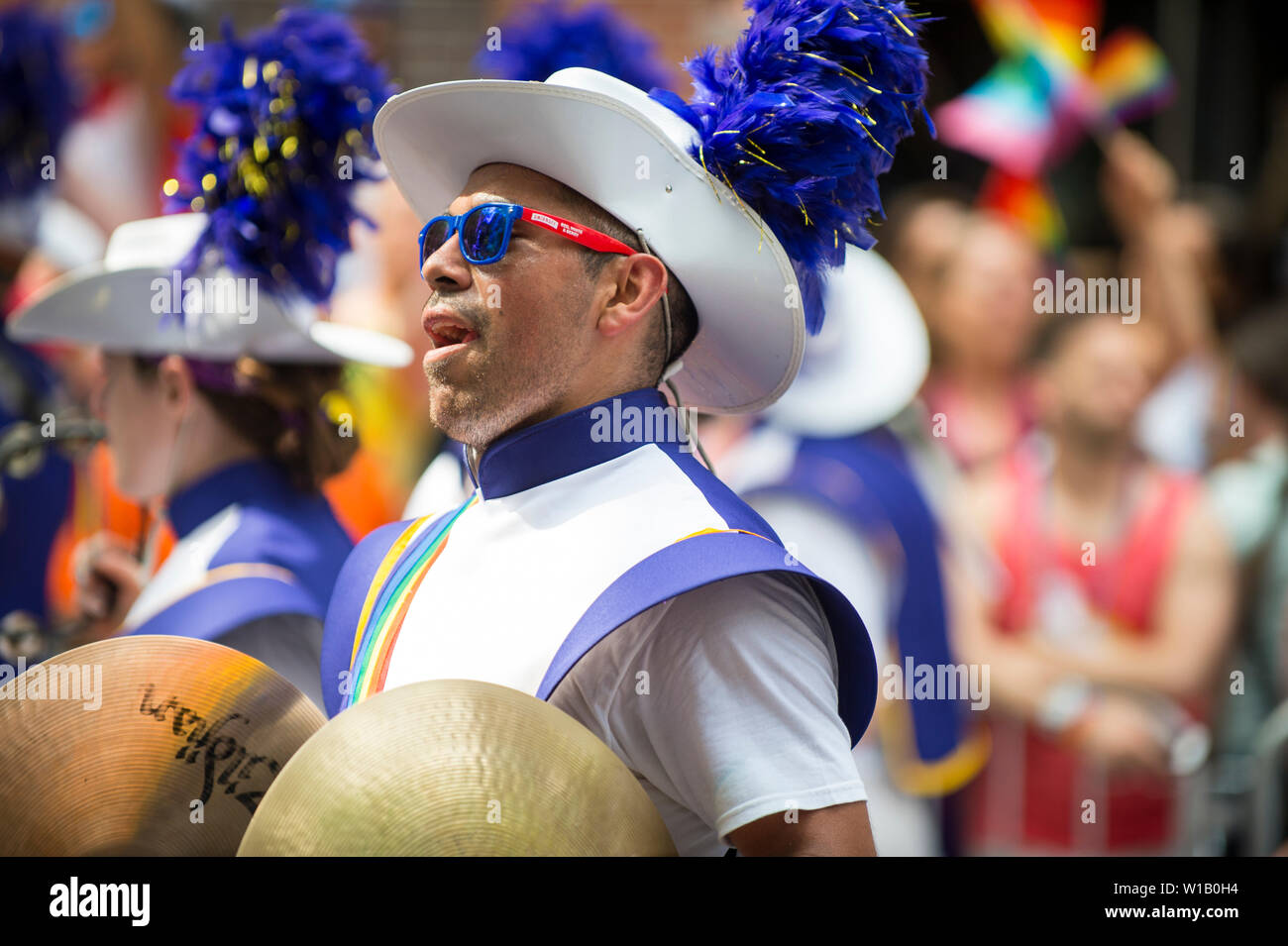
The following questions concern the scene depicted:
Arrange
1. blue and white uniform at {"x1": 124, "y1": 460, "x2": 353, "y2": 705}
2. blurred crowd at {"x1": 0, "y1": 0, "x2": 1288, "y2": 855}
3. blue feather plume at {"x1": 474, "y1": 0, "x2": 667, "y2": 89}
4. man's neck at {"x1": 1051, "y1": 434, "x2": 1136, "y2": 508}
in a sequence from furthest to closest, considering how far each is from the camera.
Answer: man's neck at {"x1": 1051, "y1": 434, "x2": 1136, "y2": 508}, blurred crowd at {"x1": 0, "y1": 0, "x2": 1288, "y2": 855}, blue feather plume at {"x1": 474, "y1": 0, "x2": 667, "y2": 89}, blue and white uniform at {"x1": 124, "y1": 460, "x2": 353, "y2": 705}

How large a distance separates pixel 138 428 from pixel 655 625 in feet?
7.64

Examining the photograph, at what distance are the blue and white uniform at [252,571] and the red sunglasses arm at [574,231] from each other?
49.5 inches

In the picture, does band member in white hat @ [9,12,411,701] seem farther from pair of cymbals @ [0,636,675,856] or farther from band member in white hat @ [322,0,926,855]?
pair of cymbals @ [0,636,675,856]

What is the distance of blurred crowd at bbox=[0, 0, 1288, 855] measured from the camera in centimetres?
548

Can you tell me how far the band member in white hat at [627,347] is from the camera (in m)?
2.06

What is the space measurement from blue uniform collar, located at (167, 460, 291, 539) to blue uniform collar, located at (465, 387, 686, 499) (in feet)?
4.91

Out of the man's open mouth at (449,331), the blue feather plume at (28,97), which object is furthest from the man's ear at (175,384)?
the blue feather plume at (28,97)

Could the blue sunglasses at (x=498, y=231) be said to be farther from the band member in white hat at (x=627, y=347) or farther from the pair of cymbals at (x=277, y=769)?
the pair of cymbals at (x=277, y=769)

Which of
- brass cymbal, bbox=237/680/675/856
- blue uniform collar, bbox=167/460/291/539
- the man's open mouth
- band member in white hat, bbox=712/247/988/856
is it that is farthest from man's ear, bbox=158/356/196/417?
brass cymbal, bbox=237/680/675/856

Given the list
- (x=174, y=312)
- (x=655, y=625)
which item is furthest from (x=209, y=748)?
(x=174, y=312)

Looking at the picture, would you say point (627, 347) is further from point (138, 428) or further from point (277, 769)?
point (138, 428)

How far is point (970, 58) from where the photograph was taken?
22.8 ft
